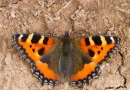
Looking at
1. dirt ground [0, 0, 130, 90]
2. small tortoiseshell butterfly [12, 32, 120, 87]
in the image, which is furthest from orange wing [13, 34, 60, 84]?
dirt ground [0, 0, 130, 90]

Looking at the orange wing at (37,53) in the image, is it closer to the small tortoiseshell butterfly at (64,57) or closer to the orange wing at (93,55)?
the small tortoiseshell butterfly at (64,57)

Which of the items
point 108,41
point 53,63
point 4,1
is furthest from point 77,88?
point 4,1

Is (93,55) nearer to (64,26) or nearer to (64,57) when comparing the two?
(64,57)

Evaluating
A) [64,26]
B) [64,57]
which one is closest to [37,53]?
[64,57]

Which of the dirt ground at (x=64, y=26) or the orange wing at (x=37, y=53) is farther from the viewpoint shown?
the dirt ground at (x=64, y=26)

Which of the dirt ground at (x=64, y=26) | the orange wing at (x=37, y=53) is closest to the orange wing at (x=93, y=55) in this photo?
the dirt ground at (x=64, y=26)

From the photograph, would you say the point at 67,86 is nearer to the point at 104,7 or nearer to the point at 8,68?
the point at 8,68
